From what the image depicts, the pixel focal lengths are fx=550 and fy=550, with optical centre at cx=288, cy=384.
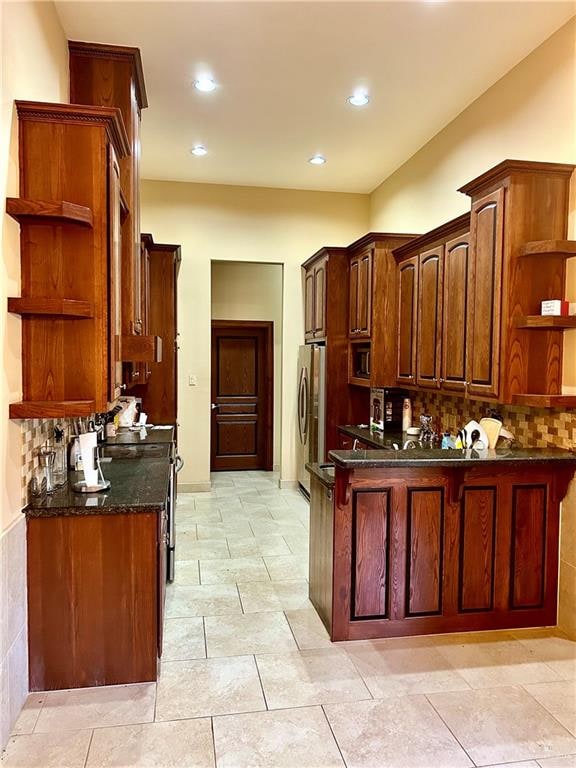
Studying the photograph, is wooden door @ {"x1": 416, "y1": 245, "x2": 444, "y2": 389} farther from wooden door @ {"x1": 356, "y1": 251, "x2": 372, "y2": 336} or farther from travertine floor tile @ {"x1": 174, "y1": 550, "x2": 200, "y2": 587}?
travertine floor tile @ {"x1": 174, "y1": 550, "x2": 200, "y2": 587}

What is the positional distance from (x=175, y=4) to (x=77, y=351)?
2027 millimetres

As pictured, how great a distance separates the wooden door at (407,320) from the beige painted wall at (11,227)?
293 cm

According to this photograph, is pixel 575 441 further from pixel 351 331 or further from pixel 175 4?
pixel 175 4

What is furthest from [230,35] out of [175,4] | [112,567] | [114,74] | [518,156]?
[112,567]

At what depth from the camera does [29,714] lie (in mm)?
2291

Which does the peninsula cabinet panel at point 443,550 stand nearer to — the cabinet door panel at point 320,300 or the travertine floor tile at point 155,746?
the travertine floor tile at point 155,746

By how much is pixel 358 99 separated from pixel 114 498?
10.8ft

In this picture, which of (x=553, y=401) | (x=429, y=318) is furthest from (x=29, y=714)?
(x=429, y=318)

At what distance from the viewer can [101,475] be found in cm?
287

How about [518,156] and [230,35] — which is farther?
[518,156]

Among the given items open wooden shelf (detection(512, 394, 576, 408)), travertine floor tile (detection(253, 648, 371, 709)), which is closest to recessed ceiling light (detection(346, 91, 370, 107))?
open wooden shelf (detection(512, 394, 576, 408))

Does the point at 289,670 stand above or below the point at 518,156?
below

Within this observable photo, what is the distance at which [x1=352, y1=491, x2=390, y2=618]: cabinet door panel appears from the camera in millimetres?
2920

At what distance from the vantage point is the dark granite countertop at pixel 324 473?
3032 millimetres
